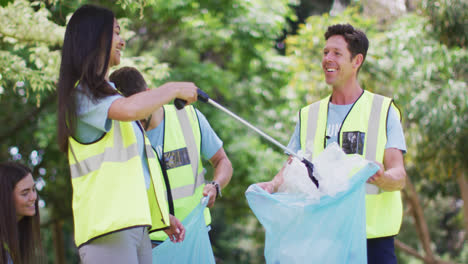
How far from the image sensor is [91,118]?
2010 mm

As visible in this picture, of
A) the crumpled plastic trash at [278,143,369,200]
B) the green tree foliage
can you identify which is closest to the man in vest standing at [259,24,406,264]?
the crumpled plastic trash at [278,143,369,200]

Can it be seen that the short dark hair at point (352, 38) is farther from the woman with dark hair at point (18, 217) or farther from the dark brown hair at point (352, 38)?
A: the woman with dark hair at point (18, 217)

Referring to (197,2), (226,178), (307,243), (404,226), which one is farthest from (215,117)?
(404,226)

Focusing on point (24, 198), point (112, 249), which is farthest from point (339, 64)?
point (24, 198)

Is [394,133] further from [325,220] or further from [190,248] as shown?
[190,248]

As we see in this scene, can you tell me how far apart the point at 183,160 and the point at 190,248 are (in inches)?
20.0

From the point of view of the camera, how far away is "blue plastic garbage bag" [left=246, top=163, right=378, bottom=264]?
238cm

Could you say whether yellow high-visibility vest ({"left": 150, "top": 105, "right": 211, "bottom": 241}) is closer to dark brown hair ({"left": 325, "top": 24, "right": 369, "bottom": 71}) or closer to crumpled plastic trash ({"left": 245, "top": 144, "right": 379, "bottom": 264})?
crumpled plastic trash ({"left": 245, "top": 144, "right": 379, "bottom": 264})

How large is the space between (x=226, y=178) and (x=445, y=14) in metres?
6.15

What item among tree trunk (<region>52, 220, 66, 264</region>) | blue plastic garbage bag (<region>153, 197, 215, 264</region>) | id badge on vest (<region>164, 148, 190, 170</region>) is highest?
id badge on vest (<region>164, 148, 190, 170</region>)

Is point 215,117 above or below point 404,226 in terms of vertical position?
above

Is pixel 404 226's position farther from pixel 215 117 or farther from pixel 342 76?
pixel 342 76

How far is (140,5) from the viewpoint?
3695 mm

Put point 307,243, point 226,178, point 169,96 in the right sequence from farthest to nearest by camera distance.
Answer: point 226,178 → point 307,243 → point 169,96
